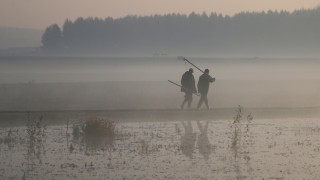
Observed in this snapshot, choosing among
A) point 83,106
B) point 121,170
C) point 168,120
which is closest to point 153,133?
point 168,120

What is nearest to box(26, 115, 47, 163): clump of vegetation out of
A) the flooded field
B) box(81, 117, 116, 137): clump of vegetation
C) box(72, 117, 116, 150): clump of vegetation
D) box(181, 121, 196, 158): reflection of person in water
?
the flooded field

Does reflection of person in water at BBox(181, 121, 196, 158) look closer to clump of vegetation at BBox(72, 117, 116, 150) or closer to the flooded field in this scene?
the flooded field

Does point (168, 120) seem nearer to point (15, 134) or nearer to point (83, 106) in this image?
point (15, 134)

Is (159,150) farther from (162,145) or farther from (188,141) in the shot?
(188,141)

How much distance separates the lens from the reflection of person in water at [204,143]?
19469mm

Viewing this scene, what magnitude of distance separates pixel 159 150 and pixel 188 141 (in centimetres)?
226

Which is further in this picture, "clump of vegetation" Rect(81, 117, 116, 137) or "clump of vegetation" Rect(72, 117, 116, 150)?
"clump of vegetation" Rect(81, 117, 116, 137)

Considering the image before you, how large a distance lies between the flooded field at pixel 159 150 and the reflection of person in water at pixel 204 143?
26 mm

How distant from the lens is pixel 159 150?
19562 millimetres

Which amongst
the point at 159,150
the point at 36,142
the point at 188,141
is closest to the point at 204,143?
the point at 188,141

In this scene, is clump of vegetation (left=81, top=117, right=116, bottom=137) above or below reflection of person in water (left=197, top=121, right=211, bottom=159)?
above

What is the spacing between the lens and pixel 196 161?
706 inches

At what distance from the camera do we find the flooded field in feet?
53.7

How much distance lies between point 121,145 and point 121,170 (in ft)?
13.2
